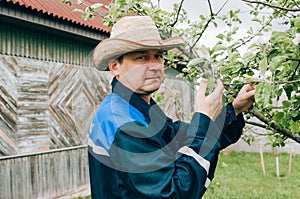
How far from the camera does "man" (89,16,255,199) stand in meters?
1.57

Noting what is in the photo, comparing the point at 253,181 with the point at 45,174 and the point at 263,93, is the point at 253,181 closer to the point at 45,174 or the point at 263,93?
the point at 45,174

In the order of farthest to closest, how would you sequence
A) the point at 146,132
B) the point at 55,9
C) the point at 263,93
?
1. the point at 55,9
2. the point at 146,132
3. the point at 263,93

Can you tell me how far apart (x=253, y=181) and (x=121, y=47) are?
740 centimetres

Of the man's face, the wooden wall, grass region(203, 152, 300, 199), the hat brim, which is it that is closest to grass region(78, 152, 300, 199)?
grass region(203, 152, 300, 199)

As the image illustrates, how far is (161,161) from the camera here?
1582 mm

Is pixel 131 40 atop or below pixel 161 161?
atop

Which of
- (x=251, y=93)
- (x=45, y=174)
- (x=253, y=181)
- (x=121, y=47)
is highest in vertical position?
(x=121, y=47)

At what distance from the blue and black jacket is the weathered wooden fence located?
4.26 metres

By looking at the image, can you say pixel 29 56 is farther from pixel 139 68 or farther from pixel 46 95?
pixel 139 68

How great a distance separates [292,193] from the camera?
755 cm

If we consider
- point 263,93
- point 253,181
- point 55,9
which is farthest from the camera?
point 253,181

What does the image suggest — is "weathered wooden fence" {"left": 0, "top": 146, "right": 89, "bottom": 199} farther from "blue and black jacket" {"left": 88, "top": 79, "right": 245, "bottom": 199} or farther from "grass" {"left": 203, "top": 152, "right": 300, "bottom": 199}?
"blue and black jacket" {"left": 88, "top": 79, "right": 245, "bottom": 199}

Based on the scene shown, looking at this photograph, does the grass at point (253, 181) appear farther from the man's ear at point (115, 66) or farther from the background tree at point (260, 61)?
the man's ear at point (115, 66)

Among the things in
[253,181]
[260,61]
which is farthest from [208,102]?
[253,181]
